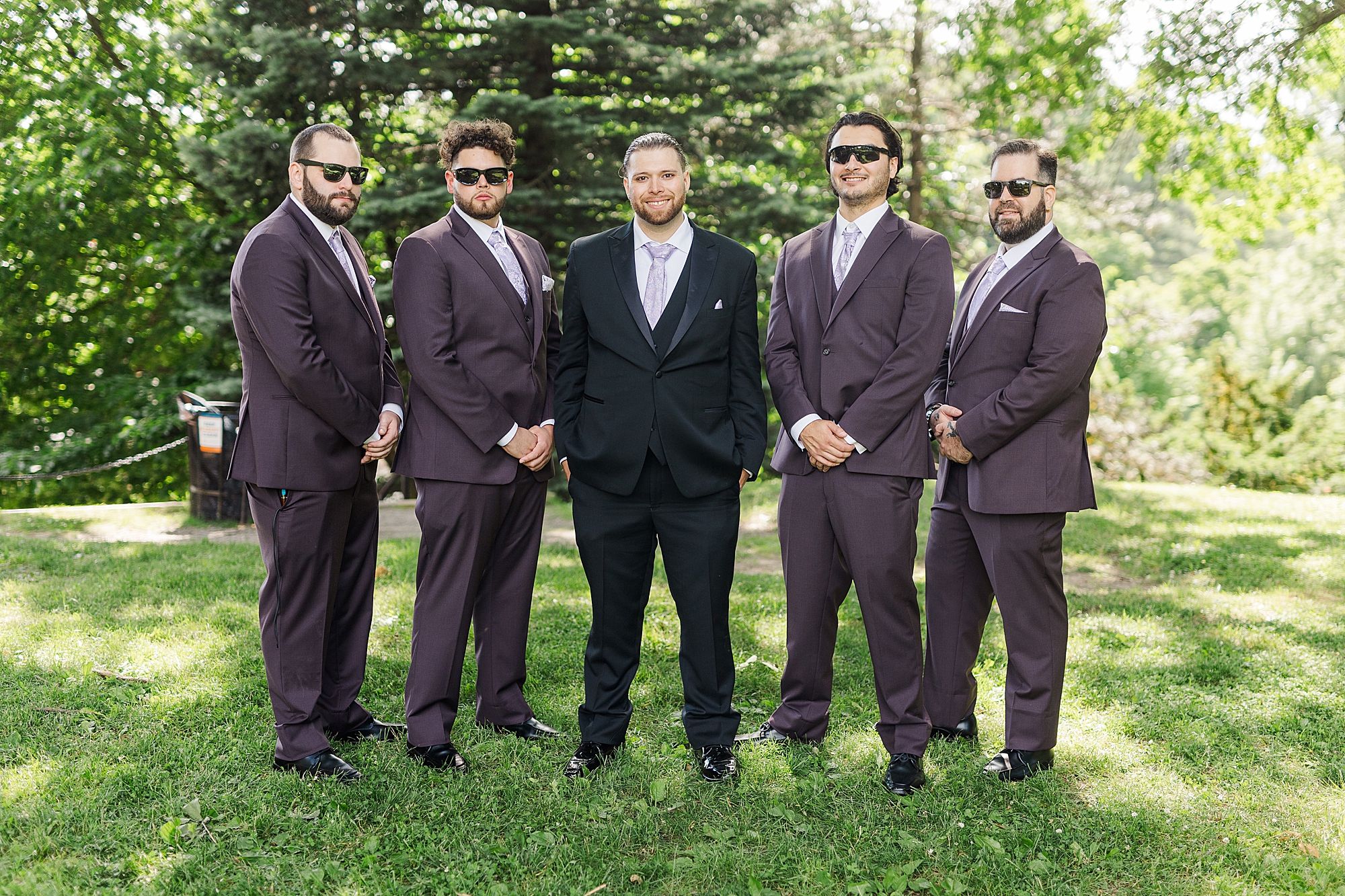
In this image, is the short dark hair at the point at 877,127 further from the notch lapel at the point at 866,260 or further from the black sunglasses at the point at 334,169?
the black sunglasses at the point at 334,169

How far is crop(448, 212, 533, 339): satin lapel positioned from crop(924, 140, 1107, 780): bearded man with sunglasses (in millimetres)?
1851

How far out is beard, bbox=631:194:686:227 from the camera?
3584 millimetres

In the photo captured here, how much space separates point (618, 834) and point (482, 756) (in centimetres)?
84

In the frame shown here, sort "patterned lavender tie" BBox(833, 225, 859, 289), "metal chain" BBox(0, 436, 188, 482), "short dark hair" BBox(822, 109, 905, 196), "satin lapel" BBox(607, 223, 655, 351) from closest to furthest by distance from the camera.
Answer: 1. "satin lapel" BBox(607, 223, 655, 351)
2. "short dark hair" BBox(822, 109, 905, 196)
3. "patterned lavender tie" BBox(833, 225, 859, 289)
4. "metal chain" BBox(0, 436, 188, 482)

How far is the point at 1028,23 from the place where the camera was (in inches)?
502

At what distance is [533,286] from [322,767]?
211 centimetres

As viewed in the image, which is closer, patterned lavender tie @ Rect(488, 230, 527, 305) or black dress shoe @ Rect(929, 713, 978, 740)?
patterned lavender tie @ Rect(488, 230, 527, 305)

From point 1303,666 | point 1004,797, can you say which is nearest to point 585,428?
point 1004,797

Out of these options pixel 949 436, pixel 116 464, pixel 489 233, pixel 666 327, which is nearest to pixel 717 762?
pixel 949 436

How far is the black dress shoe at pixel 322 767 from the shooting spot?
3.53 m

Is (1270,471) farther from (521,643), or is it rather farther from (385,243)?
(521,643)

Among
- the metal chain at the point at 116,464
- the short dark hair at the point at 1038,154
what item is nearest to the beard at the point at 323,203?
the short dark hair at the point at 1038,154

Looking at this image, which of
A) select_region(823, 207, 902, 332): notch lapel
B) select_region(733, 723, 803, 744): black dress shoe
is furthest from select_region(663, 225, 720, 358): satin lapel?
select_region(733, 723, 803, 744): black dress shoe

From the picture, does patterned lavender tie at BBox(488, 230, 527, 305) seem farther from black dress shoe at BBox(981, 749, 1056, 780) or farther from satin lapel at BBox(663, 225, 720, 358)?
black dress shoe at BBox(981, 749, 1056, 780)
